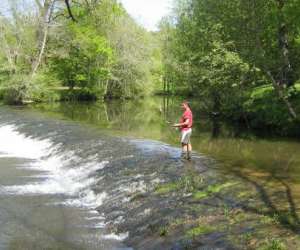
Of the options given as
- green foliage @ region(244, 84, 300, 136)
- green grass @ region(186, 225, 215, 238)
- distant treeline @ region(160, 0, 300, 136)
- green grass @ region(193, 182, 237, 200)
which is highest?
distant treeline @ region(160, 0, 300, 136)

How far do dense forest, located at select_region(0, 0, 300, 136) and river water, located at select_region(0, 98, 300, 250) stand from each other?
2940 millimetres

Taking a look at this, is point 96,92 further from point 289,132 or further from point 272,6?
point 272,6

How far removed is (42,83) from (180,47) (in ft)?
72.1

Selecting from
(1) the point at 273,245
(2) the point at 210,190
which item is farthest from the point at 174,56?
(1) the point at 273,245

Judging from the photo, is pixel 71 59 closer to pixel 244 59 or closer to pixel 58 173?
pixel 58 173

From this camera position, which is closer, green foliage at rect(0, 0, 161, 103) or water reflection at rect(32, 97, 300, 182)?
water reflection at rect(32, 97, 300, 182)

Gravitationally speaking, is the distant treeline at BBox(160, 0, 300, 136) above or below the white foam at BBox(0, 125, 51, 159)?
above

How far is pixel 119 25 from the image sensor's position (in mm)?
63188

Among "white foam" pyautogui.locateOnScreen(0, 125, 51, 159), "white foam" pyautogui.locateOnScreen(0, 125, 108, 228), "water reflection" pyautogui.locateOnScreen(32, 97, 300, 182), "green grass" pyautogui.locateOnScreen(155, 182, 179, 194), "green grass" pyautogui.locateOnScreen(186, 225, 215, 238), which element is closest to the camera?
"green grass" pyautogui.locateOnScreen(186, 225, 215, 238)

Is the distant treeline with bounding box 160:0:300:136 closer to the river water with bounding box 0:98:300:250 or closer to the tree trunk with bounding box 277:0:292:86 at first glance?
the tree trunk with bounding box 277:0:292:86

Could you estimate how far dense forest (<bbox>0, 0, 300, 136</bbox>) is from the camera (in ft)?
59.0

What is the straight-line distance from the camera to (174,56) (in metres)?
45.7

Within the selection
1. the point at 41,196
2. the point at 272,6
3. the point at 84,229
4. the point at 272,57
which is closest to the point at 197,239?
the point at 84,229

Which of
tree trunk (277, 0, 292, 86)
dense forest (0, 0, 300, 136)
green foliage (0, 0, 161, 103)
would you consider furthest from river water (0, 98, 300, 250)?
green foliage (0, 0, 161, 103)
